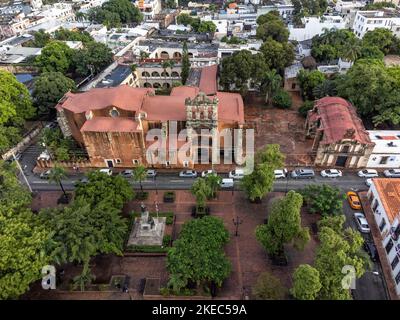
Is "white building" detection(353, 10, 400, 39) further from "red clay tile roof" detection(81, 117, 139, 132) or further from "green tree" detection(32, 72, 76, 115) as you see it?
"green tree" detection(32, 72, 76, 115)

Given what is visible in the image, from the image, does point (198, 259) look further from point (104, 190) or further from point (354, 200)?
point (354, 200)

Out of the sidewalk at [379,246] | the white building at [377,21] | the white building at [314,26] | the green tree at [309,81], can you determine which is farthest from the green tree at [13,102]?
the white building at [377,21]

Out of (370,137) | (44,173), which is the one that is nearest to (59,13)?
(44,173)

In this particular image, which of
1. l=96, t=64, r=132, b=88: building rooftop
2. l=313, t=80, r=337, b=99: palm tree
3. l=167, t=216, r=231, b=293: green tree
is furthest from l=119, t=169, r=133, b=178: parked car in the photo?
l=313, t=80, r=337, b=99: palm tree

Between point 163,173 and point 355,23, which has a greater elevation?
point 355,23

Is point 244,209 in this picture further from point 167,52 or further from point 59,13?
point 59,13

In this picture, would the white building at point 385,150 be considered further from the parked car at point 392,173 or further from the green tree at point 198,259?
the green tree at point 198,259

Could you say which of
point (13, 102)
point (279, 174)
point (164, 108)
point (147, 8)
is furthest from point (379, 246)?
point (147, 8)
